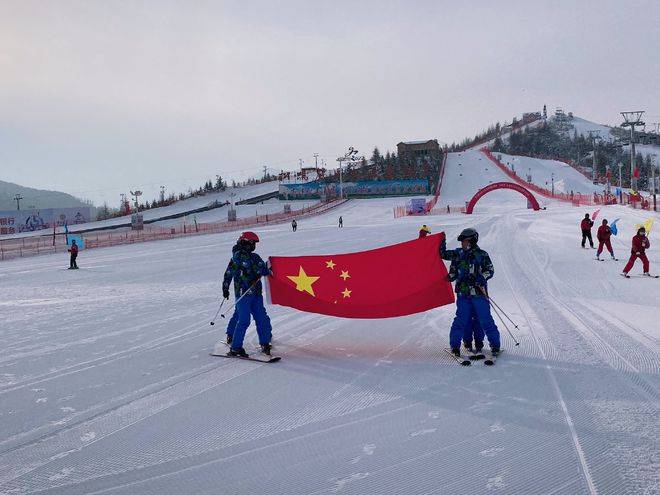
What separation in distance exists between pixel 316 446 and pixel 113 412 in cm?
212

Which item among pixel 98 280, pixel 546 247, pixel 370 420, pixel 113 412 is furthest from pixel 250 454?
pixel 546 247

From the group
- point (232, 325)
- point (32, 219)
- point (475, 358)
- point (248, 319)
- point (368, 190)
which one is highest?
point (368, 190)

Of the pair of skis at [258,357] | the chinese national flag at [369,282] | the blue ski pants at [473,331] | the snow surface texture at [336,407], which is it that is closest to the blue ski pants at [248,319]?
the pair of skis at [258,357]

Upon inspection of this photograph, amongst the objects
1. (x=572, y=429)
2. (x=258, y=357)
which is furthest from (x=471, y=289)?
(x=258, y=357)

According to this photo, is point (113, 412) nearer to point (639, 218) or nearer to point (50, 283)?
point (50, 283)

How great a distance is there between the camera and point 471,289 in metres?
6.51

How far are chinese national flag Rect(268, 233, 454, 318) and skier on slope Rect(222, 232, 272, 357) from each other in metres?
0.66

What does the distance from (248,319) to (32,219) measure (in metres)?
59.0

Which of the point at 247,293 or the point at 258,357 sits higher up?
the point at 247,293

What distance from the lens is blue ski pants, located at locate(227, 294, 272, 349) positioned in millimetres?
6910

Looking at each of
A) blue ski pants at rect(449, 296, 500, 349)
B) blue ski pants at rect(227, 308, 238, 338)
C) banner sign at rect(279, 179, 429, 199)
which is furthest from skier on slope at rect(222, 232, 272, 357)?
banner sign at rect(279, 179, 429, 199)

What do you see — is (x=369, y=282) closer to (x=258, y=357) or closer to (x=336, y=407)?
(x=258, y=357)

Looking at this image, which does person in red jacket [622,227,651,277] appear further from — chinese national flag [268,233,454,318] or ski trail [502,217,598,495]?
chinese national flag [268,233,454,318]

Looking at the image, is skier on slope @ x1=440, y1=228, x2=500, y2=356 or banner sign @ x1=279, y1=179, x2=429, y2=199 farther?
banner sign @ x1=279, y1=179, x2=429, y2=199
